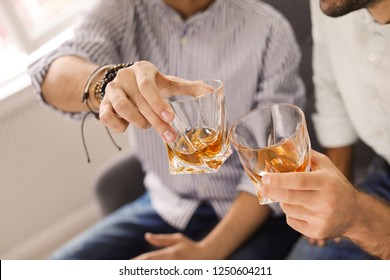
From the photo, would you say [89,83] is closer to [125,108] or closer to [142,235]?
[125,108]

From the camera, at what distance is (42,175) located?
4.74ft

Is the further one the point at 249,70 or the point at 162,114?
the point at 249,70

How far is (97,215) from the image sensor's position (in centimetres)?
158

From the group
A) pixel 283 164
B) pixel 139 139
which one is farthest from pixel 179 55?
pixel 283 164

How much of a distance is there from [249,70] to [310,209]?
19.6 inches

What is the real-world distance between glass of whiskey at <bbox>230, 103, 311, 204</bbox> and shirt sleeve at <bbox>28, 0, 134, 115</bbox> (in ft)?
1.46

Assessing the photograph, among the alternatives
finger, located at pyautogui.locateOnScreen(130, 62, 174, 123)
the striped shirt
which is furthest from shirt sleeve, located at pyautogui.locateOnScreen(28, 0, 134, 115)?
finger, located at pyautogui.locateOnScreen(130, 62, 174, 123)

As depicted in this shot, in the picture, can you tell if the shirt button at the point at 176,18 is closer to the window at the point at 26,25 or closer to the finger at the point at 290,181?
the window at the point at 26,25

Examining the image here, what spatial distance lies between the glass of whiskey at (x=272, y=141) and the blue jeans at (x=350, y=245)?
0.40 m

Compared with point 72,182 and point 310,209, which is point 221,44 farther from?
point 72,182

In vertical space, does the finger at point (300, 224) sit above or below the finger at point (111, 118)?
below

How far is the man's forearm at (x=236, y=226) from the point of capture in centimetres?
111

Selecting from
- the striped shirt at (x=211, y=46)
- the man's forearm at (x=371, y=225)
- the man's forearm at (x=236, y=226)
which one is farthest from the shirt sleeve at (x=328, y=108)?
the man's forearm at (x=371, y=225)
